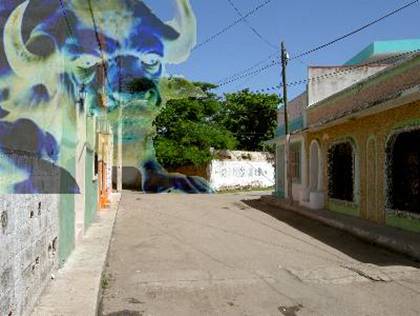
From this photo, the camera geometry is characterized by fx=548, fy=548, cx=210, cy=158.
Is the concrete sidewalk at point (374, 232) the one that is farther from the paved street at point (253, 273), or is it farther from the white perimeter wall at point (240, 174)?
the white perimeter wall at point (240, 174)

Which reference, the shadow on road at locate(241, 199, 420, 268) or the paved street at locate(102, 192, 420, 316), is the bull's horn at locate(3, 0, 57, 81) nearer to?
the paved street at locate(102, 192, 420, 316)

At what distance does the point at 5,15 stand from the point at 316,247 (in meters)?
7.16

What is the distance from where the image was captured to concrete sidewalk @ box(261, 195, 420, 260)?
10.2 m

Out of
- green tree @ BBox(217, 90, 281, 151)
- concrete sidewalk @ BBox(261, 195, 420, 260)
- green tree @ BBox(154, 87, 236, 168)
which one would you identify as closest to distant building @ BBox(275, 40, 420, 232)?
concrete sidewalk @ BBox(261, 195, 420, 260)

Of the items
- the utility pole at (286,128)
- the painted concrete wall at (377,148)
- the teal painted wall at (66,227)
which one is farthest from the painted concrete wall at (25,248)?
the utility pole at (286,128)

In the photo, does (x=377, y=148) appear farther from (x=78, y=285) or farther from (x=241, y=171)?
(x=241, y=171)

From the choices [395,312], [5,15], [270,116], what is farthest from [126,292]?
[270,116]

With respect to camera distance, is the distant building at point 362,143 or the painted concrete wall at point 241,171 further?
the painted concrete wall at point 241,171

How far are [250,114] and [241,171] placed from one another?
9.64 m

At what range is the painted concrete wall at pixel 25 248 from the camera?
14.0 ft

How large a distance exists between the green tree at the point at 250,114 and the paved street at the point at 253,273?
31100 millimetres

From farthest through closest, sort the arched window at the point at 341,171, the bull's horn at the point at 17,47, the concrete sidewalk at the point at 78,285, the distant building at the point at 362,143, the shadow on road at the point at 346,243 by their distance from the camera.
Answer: the arched window at the point at 341,171 → the distant building at the point at 362,143 → the shadow on road at the point at 346,243 → the bull's horn at the point at 17,47 → the concrete sidewalk at the point at 78,285

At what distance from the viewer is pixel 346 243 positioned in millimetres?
11570

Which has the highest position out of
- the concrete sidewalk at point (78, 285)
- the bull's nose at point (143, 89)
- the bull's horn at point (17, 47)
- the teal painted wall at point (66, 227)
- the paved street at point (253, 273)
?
the bull's nose at point (143, 89)
